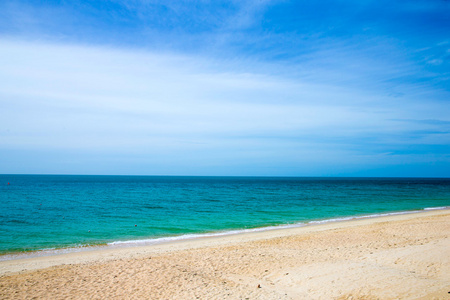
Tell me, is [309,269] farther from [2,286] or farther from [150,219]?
[150,219]

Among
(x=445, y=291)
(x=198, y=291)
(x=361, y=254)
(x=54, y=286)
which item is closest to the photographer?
(x=445, y=291)

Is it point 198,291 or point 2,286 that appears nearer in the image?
point 198,291

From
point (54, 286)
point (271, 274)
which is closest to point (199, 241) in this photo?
point (271, 274)

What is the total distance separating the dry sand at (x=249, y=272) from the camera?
27.5 feet

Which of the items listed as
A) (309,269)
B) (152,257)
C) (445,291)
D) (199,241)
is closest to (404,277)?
(445,291)

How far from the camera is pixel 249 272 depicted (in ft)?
34.0

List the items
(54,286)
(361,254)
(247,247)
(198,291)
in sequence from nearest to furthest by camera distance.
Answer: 1. (198,291)
2. (54,286)
3. (361,254)
4. (247,247)

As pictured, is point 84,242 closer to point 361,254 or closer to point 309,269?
point 309,269

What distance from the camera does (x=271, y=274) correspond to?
10070 millimetres

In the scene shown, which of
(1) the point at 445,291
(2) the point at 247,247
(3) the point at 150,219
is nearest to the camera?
(1) the point at 445,291

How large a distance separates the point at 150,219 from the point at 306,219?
13.8m

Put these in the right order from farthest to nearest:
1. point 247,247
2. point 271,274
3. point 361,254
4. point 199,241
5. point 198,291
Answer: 1. point 199,241
2. point 247,247
3. point 361,254
4. point 271,274
5. point 198,291

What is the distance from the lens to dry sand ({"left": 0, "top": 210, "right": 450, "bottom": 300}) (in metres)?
8.38

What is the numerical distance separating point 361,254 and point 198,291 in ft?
24.6
